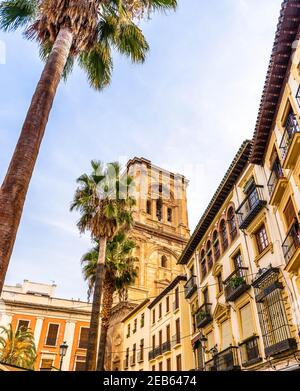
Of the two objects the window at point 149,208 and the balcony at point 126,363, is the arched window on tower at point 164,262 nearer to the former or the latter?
the window at point 149,208

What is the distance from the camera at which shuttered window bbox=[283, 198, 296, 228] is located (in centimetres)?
1377

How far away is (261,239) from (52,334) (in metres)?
29.7

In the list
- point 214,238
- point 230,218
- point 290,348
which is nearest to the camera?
point 290,348

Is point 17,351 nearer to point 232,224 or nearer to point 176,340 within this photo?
point 176,340

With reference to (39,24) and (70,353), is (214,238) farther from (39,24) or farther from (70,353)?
(70,353)

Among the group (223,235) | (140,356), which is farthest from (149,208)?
(223,235)

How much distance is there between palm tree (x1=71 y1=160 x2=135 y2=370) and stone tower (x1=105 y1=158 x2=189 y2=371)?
17599 millimetres

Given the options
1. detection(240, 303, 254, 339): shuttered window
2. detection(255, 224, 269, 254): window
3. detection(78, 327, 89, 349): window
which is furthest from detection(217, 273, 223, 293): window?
detection(78, 327, 89, 349): window

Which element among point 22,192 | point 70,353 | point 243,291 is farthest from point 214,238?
point 70,353

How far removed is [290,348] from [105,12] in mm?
13529

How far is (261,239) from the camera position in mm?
16906

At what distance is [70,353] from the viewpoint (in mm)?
36969

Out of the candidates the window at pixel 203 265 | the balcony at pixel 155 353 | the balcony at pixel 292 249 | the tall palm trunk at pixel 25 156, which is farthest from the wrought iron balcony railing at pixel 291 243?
the balcony at pixel 155 353

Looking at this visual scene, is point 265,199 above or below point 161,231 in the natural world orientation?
below
